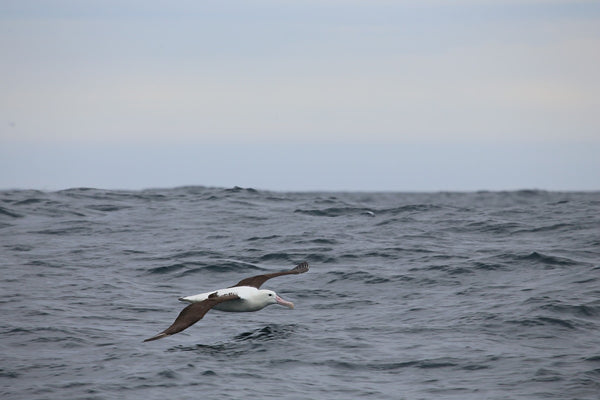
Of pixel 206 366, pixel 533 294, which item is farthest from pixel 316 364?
pixel 533 294

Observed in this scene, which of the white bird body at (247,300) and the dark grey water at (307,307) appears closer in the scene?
the dark grey water at (307,307)

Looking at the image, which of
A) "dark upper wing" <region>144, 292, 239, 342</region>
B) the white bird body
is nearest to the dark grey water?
the white bird body

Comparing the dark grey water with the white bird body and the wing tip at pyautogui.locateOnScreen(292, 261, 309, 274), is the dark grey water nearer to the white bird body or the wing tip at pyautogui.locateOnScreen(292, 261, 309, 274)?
the white bird body

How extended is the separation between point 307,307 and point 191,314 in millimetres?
4045

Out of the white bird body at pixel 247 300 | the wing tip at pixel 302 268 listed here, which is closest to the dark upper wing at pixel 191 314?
the white bird body at pixel 247 300

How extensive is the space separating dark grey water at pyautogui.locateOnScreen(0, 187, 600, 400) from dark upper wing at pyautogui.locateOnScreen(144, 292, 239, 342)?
0.58 metres

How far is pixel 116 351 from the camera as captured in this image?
12.9m

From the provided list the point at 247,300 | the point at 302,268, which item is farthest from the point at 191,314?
the point at 302,268

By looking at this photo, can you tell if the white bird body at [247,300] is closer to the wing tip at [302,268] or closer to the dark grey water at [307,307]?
the dark grey water at [307,307]

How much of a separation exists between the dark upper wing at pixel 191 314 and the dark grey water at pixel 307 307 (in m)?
0.58

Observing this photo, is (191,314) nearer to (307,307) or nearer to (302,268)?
(307,307)

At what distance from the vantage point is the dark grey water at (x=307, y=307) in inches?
458

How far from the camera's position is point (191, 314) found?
41.8 ft

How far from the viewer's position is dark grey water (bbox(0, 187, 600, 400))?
1162cm
